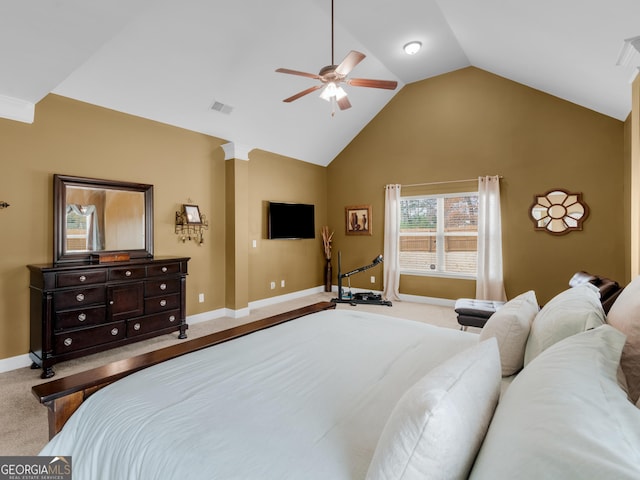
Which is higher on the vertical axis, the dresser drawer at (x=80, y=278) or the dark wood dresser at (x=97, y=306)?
the dresser drawer at (x=80, y=278)

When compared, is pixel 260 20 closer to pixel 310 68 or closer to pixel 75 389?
pixel 310 68

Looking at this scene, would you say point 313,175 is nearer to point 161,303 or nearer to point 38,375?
point 161,303

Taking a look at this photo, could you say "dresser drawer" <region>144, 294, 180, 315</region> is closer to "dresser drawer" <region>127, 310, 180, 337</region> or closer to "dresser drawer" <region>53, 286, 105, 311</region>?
"dresser drawer" <region>127, 310, 180, 337</region>

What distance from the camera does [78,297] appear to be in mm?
3057

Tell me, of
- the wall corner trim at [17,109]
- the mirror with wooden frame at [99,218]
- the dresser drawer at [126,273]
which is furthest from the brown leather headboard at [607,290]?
the wall corner trim at [17,109]

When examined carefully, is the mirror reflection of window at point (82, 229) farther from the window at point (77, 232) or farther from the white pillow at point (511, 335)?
the white pillow at point (511, 335)

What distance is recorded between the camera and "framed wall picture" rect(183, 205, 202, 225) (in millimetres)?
4422

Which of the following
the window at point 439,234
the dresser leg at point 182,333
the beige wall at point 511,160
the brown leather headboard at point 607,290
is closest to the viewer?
the brown leather headboard at point 607,290

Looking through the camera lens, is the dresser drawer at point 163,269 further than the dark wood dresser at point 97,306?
Yes

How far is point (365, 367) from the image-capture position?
150 cm

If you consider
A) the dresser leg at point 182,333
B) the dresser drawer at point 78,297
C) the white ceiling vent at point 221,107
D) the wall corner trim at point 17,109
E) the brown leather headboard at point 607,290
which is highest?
the white ceiling vent at point 221,107

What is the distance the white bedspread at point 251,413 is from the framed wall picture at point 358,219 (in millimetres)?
4666

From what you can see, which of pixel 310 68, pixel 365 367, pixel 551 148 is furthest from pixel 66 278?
pixel 551 148

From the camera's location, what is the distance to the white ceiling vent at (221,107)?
4.21m
